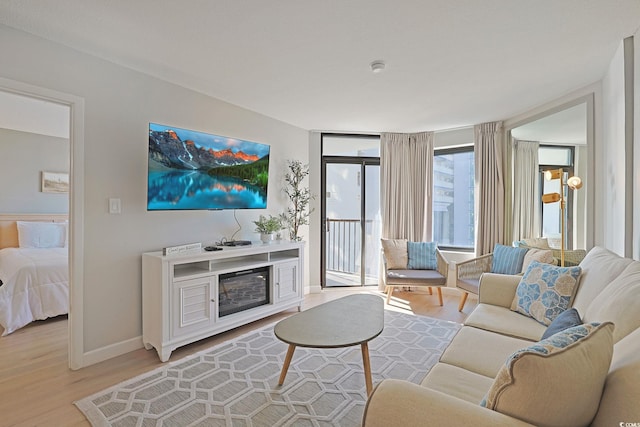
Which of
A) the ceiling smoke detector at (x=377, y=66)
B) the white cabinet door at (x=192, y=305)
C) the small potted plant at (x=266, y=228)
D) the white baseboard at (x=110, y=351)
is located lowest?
the white baseboard at (x=110, y=351)

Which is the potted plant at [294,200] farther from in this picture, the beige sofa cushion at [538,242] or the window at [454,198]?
the beige sofa cushion at [538,242]

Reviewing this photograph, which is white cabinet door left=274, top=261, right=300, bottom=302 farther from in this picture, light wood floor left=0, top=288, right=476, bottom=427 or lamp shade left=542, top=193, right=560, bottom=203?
lamp shade left=542, top=193, right=560, bottom=203

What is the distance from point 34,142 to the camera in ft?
15.8

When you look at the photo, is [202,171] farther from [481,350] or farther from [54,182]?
[54,182]

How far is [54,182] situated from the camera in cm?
498

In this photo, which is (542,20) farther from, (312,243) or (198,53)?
(312,243)

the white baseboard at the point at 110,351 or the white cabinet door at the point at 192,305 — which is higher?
the white cabinet door at the point at 192,305

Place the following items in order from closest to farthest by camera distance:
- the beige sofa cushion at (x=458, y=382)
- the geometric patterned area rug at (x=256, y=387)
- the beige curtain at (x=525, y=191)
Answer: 1. the beige sofa cushion at (x=458, y=382)
2. the geometric patterned area rug at (x=256, y=387)
3. the beige curtain at (x=525, y=191)

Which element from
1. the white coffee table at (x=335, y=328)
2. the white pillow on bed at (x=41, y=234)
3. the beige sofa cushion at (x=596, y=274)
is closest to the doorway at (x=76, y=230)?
the white coffee table at (x=335, y=328)

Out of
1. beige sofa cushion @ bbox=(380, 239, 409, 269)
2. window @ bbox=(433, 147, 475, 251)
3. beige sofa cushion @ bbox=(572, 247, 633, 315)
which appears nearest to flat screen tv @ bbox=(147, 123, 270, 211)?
beige sofa cushion @ bbox=(380, 239, 409, 269)

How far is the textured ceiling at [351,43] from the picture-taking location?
6.08ft

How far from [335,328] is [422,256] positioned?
8.58ft

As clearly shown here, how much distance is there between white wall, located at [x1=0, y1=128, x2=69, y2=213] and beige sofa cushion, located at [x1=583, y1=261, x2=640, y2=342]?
6.50 meters

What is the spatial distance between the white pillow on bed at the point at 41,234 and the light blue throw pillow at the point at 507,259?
584cm
